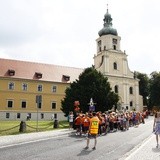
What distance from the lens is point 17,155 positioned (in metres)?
11.5

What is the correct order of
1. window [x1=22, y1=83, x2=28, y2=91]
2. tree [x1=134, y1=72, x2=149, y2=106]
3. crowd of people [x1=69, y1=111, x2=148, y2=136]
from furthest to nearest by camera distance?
tree [x1=134, y1=72, x2=149, y2=106] < window [x1=22, y1=83, x2=28, y2=91] < crowd of people [x1=69, y1=111, x2=148, y2=136]

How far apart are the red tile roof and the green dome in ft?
37.0

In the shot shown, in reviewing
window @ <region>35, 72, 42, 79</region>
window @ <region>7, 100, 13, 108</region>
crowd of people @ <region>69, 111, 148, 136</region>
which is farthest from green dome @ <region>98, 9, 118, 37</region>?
crowd of people @ <region>69, 111, 148, 136</region>

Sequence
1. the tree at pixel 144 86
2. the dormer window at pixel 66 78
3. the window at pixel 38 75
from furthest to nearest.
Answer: the tree at pixel 144 86
the dormer window at pixel 66 78
the window at pixel 38 75

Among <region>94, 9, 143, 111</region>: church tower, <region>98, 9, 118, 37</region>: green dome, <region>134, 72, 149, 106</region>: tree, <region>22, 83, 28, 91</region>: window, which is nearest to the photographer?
<region>22, 83, 28, 91</region>: window

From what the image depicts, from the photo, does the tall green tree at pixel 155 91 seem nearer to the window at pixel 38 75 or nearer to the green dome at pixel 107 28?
the green dome at pixel 107 28

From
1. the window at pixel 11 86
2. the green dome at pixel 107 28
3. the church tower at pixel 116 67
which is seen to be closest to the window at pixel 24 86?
the window at pixel 11 86

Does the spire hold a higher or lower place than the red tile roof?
higher

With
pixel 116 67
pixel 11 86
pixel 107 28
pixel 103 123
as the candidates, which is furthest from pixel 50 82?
pixel 103 123

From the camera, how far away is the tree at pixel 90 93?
42.0 m

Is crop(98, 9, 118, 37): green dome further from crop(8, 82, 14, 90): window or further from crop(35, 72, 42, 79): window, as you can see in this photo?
crop(8, 82, 14, 90): window

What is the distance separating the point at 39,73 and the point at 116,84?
1791 cm

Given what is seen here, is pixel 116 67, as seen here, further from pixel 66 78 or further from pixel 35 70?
pixel 35 70

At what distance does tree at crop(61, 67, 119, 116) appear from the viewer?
4197 centimetres
